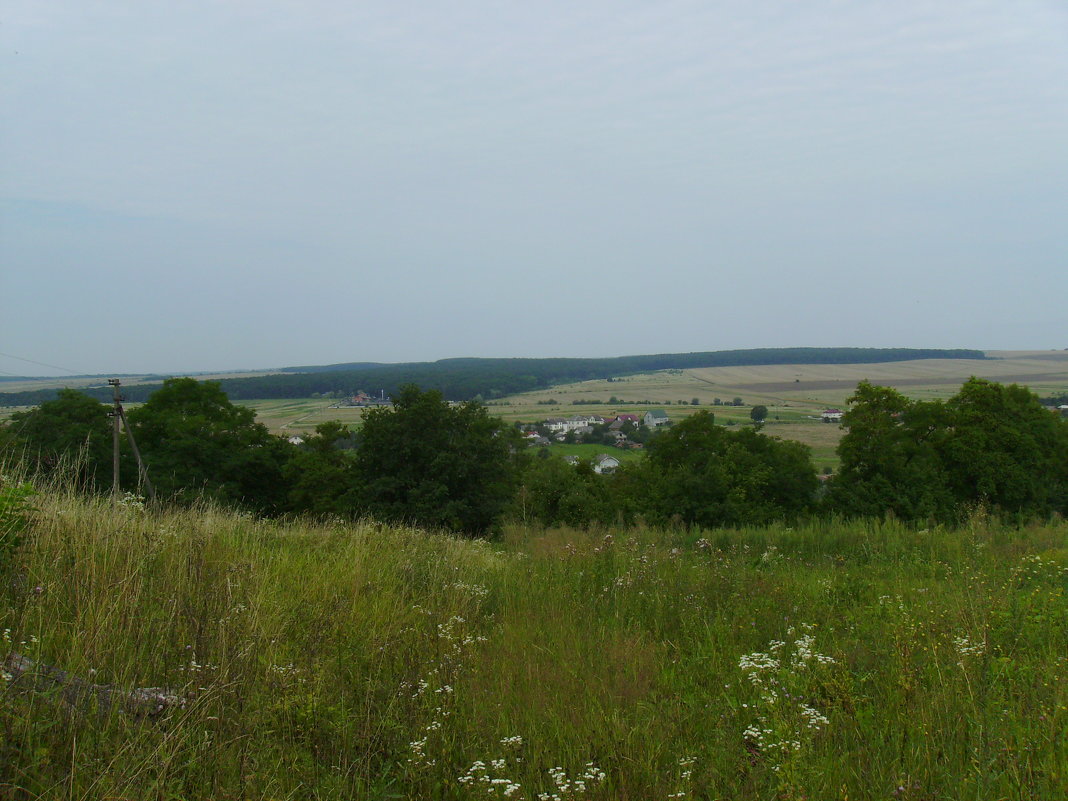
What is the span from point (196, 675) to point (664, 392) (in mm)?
59593

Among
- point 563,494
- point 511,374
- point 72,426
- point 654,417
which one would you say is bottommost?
point 563,494

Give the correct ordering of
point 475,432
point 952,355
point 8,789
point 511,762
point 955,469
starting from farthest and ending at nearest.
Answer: point 952,355
point 475,432
point 955,469
point 511,762
point 8,789

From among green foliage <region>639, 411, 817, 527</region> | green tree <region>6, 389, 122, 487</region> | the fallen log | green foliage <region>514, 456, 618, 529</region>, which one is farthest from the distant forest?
the fallen log

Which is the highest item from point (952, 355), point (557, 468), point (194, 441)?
point (952, 355)

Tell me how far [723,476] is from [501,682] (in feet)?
80.0

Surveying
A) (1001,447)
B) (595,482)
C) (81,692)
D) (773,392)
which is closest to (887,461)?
(1001,447)

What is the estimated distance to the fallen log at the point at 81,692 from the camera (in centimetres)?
269

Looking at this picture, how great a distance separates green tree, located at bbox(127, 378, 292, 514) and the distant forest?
220 cm

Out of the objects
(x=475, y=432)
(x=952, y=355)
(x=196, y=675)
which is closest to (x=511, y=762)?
(x=196, y=675)

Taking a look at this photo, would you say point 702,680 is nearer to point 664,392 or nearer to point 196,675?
point 196,675

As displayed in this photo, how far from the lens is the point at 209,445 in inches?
1277

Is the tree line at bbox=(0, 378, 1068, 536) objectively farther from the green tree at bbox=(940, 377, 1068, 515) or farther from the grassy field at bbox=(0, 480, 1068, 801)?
the grassy field at bbox=(0, 480, 1068, 801)

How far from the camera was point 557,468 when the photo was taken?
33.9m

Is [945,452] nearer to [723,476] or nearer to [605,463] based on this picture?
[723,476]
